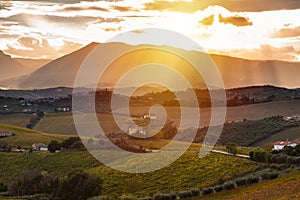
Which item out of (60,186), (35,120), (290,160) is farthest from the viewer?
(35,120)

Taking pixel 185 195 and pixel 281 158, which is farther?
pixel 281 158

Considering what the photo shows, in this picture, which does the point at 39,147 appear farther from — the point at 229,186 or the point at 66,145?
the point at 229,186

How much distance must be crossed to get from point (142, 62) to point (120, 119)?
5573 cm

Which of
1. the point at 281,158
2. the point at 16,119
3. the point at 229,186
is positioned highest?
the point at 16,119

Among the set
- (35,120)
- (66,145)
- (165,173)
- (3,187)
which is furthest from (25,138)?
(165,173)

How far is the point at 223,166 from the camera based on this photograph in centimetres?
5303

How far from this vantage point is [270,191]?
33.0m

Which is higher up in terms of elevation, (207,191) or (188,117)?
(188,117)

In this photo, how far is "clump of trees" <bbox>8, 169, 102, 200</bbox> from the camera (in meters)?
45.8

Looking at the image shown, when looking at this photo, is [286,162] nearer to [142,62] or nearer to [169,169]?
[169,169]

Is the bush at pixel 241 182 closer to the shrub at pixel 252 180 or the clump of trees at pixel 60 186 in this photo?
the shrub at pixel 252 180

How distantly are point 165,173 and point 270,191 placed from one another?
23672 mm

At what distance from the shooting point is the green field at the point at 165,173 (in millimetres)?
49031

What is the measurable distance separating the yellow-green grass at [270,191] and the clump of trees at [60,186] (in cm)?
1204
